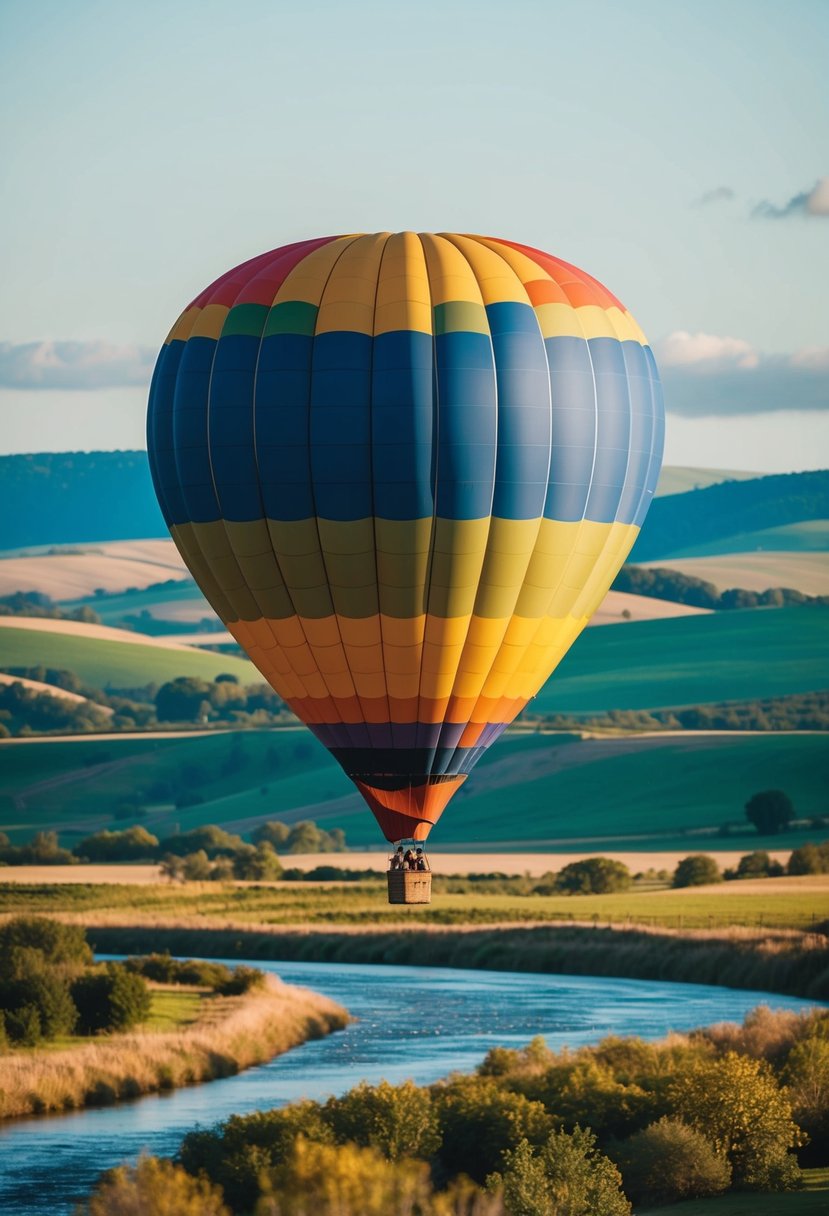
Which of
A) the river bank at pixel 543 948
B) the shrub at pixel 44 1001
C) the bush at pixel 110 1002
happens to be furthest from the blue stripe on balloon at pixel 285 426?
the river bank at pixel 543 948

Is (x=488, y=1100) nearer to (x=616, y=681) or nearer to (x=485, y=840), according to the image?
(x=485, y=840)

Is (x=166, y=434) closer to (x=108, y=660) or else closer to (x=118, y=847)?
(x=118, y=847)

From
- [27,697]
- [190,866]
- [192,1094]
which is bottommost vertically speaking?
[192,1094]

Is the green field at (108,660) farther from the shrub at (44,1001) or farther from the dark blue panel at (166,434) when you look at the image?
the dark blue panel at (166,434)

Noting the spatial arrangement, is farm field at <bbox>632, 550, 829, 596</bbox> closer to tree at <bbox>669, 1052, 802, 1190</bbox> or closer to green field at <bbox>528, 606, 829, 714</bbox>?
green field at <bbox>528, 606, 829, 714</bbox>

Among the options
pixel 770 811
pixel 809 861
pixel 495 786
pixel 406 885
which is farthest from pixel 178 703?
pixel 406 885

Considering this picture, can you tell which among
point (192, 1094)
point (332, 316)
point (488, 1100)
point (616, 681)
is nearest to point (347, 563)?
point (332, 316)
